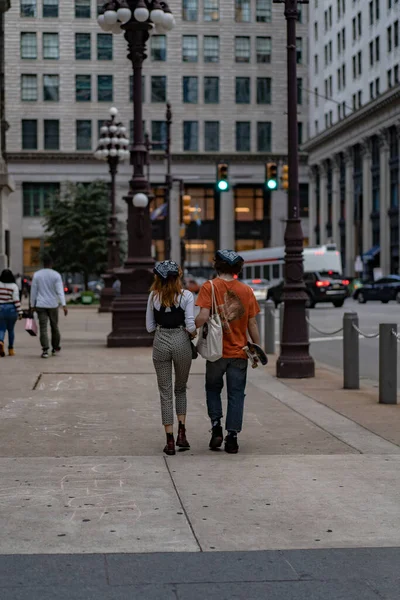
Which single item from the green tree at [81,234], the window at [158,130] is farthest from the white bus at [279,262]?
the window at [158,130]


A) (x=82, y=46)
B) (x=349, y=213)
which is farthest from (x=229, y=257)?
→ (x=82, y=46)

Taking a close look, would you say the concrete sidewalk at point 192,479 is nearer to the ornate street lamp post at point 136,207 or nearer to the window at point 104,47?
the ornate street lamp post at point 136,207

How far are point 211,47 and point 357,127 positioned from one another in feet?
53.2

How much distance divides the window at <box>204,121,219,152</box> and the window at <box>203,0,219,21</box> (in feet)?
28.4

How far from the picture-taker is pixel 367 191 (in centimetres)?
7500

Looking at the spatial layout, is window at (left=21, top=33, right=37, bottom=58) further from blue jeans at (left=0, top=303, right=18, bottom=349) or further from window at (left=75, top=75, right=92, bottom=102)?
blue jeans at (left=0, top=303, right=18, bottom=349)

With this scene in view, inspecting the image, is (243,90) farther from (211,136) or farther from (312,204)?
(312,204)

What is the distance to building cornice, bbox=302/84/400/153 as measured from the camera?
217 feet

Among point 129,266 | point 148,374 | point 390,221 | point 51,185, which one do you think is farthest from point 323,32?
point 148,374

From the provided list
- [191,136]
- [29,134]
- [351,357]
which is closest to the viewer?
[351,357]

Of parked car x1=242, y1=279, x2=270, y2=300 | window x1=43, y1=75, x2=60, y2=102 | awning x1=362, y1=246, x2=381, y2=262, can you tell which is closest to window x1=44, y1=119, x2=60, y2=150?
window x1=43, y1=75, x2=60, y2=102

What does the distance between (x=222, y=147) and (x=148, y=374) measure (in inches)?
2882

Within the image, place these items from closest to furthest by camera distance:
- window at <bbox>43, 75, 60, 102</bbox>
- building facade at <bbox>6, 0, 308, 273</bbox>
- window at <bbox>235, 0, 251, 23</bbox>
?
window at <bbox>235, 0, 251, 23</bbox>
window at <bbox>43, 75, 60, 102</bbox>
building facade at <bbox>6, 0, 308, 273</bbox>

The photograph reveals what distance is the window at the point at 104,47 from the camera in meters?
82.3
